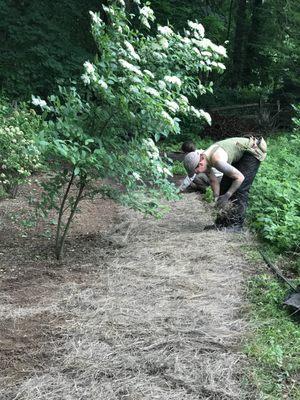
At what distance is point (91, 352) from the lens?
3.15m

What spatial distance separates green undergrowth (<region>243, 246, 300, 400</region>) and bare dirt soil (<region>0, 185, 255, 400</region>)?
98 mm

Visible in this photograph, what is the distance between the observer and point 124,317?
11.9 ft

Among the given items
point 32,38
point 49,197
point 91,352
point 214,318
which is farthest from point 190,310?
point 32,38

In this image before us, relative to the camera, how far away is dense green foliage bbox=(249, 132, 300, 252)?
16.9 ft

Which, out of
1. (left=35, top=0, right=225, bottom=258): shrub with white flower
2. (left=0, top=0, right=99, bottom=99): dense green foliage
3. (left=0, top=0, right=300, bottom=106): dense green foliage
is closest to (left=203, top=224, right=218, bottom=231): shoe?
(left=35, top=0, right=225, bottom=258): shrub with white flower

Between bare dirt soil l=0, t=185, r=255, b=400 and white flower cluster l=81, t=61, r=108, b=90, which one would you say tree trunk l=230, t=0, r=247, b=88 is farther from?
white flower cluster l=81, t=61, r=108, b=90

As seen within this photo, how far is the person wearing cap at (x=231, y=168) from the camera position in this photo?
574cm

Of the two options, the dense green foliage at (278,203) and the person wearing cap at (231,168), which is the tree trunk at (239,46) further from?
the person wearing cap at (231,168)

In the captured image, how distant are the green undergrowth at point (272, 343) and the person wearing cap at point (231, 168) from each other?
1.70 m

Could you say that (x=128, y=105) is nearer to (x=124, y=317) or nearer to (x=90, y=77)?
(x=90, y=77)

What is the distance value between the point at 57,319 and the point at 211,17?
1357cm

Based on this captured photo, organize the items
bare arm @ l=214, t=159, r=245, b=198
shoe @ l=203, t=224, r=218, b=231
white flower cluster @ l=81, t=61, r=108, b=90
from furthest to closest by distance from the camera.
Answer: shoe @ l=203, t=224, r=218, b=231 → bare arm @ l=214, t=159, r=245, b=198 → white flower cluster @ l=81, t=61, r=108, b=90

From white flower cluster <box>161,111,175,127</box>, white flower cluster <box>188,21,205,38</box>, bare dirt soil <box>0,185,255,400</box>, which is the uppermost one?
white flower cluster <box>188,21,205,38</box>

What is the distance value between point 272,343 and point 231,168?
2.83 m
